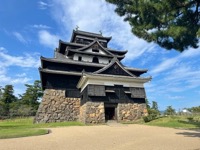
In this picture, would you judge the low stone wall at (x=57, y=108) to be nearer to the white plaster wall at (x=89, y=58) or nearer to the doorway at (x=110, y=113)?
the doorway at (x=110, y=113)

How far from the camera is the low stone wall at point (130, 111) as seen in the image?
67.3 ft

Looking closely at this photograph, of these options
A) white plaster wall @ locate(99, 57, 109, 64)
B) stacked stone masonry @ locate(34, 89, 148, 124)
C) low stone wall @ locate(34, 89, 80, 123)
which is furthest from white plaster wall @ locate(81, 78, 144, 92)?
white plaster wall @ locate(99, 57, 109, 64)

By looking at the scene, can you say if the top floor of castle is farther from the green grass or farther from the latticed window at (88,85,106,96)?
the green grass

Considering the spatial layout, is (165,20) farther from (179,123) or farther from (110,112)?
(110,112)

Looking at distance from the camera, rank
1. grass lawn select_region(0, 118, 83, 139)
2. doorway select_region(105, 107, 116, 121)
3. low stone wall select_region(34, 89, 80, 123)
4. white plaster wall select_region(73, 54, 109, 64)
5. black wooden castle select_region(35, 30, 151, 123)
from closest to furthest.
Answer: grass lawn select_region(0, 118, 83, 139) → black wooden castle select_region(35, 30, 151, 123) → doorway select_region(105, 107, 116, 121) → low stone wall select_region(34, 89, 80, 123) → white plaster wall select_region(73, 54, 109, 64)

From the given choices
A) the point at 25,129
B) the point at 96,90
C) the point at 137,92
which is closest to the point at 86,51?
the point at 96,90

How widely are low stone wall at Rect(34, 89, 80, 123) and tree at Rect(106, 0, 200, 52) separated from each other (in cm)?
1683

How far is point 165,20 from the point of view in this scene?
7.73 metres

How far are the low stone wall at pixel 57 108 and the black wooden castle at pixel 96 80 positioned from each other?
22.1 inches

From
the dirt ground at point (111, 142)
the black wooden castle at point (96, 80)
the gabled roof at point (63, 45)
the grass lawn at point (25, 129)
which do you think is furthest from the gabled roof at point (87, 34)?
the dirt ground at point (111, 142)

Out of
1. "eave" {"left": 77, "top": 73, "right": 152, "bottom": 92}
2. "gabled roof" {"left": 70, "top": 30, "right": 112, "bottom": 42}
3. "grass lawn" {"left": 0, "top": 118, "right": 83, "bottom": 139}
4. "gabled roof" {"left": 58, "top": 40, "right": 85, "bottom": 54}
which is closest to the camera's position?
"grass lawn" {"left": 0, "top": 118, "right": 83, "bottom": 139}

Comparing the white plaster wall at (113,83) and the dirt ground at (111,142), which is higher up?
the white plaster wall at (113,83)

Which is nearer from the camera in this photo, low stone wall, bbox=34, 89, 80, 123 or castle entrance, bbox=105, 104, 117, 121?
castle entrance, bbox=105, 104, 117, 121

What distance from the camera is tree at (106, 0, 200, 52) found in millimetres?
7297
